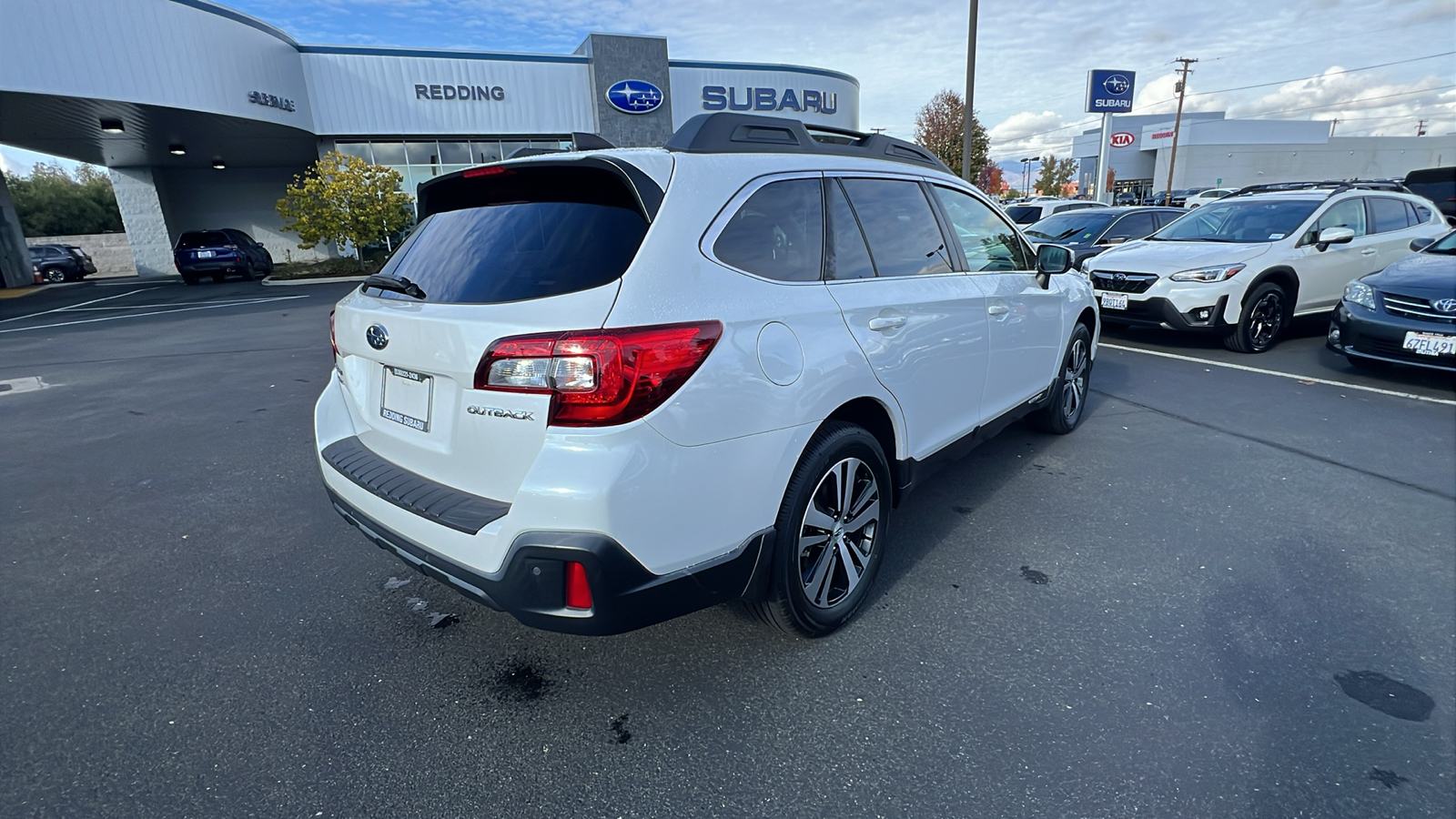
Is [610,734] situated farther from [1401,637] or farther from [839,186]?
[1401,637]

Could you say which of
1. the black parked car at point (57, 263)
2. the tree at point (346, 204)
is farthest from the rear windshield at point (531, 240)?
the black parked car at point (57, 263)

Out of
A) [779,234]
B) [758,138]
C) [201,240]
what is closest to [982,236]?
[758,138]

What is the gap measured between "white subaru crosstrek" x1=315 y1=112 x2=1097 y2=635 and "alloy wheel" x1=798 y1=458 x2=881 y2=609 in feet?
0.04

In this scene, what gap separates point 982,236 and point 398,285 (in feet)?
9.61

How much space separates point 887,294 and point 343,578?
2.72 m

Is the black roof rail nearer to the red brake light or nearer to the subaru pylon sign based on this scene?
the red brake light

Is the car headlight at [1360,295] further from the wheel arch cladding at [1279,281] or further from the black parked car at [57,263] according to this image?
the black parked car at [57,263]

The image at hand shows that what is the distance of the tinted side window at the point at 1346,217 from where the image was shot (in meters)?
7.78

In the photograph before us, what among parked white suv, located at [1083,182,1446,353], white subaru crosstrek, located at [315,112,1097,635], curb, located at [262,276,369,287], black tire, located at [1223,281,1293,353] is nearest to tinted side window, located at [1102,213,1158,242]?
parked white suv, located at [1083,182,1446,353]

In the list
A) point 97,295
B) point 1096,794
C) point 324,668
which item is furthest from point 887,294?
point 97,295

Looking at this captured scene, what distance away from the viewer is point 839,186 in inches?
111

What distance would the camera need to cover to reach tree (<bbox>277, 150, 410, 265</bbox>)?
20.2 metres

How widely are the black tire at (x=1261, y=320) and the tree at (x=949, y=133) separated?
3320 cm

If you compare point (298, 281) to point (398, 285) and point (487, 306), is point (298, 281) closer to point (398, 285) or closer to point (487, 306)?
point (398, 285)
